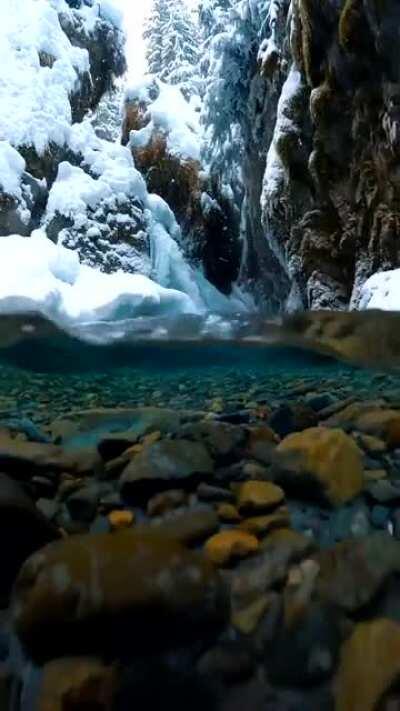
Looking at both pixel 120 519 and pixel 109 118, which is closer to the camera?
pixel 120 519

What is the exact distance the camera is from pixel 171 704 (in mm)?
1278

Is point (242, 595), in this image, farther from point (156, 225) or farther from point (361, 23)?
point (156, 225)

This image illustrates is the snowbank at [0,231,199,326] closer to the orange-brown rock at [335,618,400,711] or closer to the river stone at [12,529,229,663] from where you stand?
the river stone at [12,529,229,663]

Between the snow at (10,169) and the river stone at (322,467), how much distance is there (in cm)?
1342

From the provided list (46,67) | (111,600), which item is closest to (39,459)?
(111,600)

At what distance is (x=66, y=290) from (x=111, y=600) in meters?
10.5

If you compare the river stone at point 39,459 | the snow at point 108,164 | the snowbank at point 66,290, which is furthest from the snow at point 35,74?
the river stone at point 39,459

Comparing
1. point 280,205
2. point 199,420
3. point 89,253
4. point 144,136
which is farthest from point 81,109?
point 199,420

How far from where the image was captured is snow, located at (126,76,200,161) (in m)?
18.9

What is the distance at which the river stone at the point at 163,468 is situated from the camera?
6.41 feet

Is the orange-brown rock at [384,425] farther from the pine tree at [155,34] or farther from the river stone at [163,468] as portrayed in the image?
the pine tree at [155,34]

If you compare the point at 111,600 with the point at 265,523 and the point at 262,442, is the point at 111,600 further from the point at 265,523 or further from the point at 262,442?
the point at 262,442

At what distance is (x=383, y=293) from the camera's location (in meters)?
6.77

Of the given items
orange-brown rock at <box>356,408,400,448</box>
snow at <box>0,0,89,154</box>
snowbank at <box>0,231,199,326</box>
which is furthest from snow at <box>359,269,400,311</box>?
snow at <box>0,0,89,154</box>
